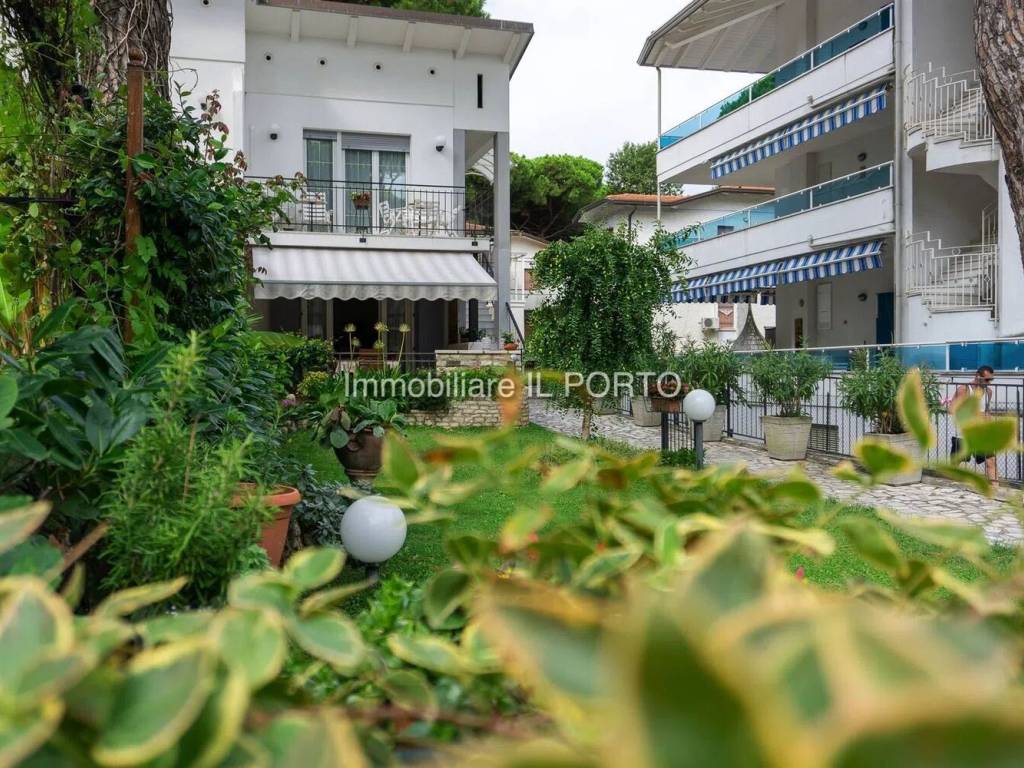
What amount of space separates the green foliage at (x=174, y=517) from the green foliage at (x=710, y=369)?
13.1 meters

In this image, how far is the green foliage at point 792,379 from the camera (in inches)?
514

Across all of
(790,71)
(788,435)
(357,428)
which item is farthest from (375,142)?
(357,428)

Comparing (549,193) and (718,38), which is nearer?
(718,38)

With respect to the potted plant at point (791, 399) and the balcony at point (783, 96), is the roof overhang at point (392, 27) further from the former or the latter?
the potted plant at point (791, 399)

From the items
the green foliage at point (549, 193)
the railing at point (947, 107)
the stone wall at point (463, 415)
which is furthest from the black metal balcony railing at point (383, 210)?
the green foliage at point (549, 193)

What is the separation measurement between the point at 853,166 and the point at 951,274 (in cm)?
646

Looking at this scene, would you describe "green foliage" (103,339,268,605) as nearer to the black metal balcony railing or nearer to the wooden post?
the wooden post

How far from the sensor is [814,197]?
2028cm

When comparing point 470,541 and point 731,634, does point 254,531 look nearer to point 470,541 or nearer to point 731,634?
point 470,541

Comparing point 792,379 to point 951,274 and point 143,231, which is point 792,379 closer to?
point 951,274

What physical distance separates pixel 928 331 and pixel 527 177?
98.8 ft

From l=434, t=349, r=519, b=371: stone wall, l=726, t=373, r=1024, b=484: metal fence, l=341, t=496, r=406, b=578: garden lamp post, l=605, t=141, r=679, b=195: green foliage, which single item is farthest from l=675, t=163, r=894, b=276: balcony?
l=605, t=141, r=679, b=195: green foliage

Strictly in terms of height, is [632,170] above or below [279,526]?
above

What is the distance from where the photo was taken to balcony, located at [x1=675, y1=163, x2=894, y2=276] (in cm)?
1825
